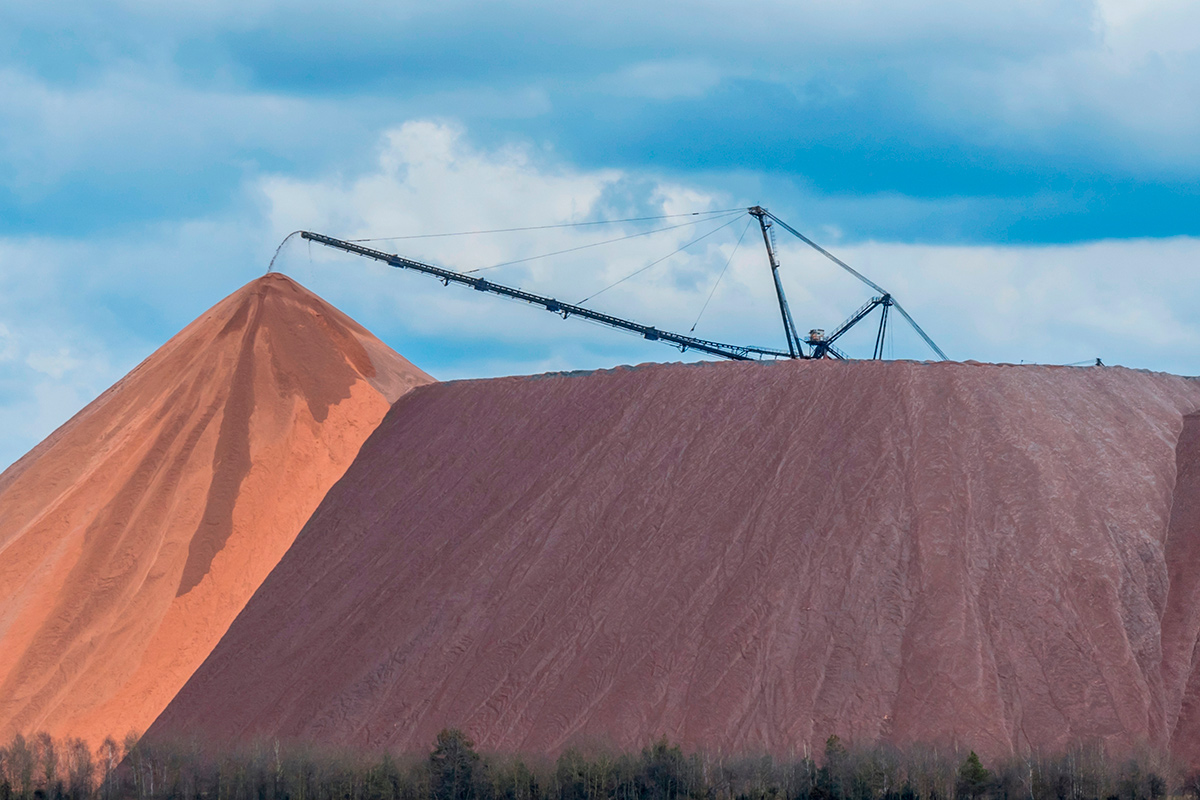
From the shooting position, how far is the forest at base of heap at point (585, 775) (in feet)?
83.3

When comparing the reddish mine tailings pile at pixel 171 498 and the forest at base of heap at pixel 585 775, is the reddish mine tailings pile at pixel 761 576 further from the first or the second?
the reddish mine tailings pile at pixel 171 498

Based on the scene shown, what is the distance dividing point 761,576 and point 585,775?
288 inches

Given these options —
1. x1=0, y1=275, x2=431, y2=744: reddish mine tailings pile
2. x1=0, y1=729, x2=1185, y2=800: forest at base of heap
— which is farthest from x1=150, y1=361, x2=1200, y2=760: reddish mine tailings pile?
x1=0, y1=275, x2=431, y2=744: reddish mine tailings pile

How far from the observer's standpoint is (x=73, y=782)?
30.5m

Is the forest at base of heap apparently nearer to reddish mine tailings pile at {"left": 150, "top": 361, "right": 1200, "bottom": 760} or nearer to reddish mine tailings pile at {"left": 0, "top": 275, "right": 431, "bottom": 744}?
reddish mine tailings pile at {"left": 150, "top": 361, "right": 1200, "bottom": 760}

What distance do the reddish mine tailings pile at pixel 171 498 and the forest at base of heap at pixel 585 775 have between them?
137 inches

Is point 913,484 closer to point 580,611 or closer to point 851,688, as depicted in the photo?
point 851,688

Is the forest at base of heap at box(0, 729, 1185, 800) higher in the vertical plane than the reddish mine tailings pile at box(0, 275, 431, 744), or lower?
lower

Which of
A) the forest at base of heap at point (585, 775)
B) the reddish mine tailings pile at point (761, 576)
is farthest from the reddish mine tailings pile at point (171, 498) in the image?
the forest at base of heap at point (585, 775)

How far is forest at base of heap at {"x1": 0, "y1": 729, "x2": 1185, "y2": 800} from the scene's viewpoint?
2539cm

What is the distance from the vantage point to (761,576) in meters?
32.0

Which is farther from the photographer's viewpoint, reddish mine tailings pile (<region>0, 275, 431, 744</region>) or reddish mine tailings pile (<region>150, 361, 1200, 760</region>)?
reddish mine tailings pile (<region>0, 275, 431, 744</region>)

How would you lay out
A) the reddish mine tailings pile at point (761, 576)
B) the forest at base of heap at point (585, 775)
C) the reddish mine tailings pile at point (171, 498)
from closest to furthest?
1. the forest at base of heap at point (585, 775)
2. the reddish mine tailings pile at point (761, 576)
3. the reddish mine tailings pile at point (171, 498)

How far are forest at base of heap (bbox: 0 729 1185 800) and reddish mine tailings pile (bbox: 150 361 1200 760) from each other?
102cm
